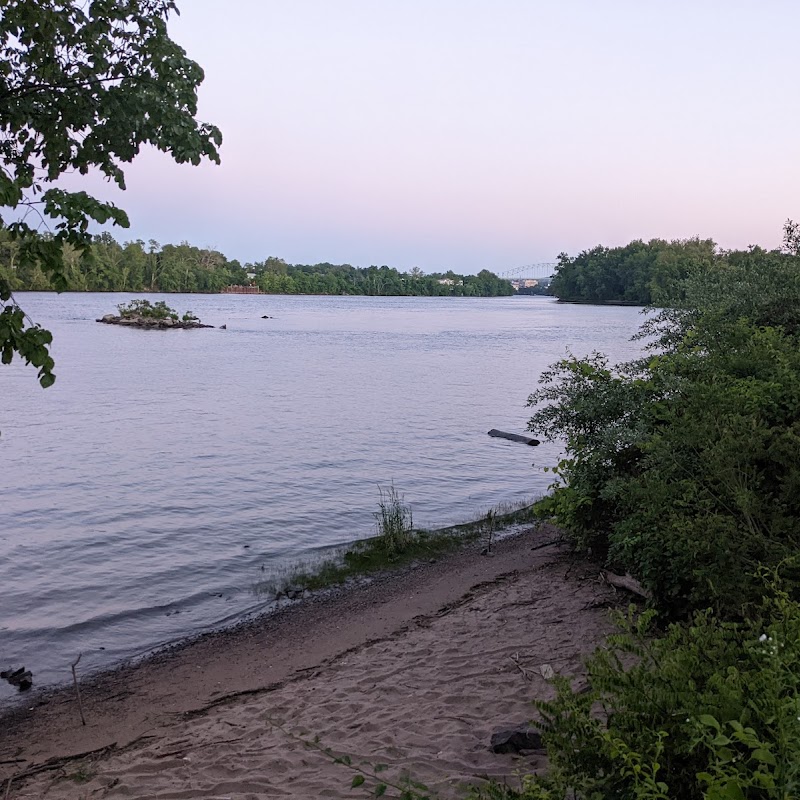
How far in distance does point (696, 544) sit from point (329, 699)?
12.1ft

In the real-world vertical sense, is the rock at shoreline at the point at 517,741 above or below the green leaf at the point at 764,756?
below

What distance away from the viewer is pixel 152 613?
9883 millimetres

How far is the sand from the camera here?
5465 mm

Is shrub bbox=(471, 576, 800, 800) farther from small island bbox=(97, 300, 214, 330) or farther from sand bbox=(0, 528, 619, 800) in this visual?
small island bbox=(97, 300, 214, 330)

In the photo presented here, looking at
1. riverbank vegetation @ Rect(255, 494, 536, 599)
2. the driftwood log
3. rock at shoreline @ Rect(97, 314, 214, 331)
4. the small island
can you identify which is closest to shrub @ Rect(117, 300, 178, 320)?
the small island

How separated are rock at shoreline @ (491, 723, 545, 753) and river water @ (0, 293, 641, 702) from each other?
501cm

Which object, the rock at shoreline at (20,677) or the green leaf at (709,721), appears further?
the rock at shoreline at (20,677)

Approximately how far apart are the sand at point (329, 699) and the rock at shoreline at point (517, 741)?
0.28 feet

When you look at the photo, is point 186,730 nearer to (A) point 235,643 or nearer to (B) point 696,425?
(A) point 235,643

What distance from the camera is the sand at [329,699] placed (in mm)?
5465

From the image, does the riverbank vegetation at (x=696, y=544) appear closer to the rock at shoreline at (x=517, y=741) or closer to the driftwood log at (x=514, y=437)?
the rock at shoreline at (x=517, y=741)

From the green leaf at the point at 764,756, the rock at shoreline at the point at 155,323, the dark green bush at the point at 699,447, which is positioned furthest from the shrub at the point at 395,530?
the rock at shoreline at the point at 155,323

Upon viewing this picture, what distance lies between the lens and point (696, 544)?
193 inches

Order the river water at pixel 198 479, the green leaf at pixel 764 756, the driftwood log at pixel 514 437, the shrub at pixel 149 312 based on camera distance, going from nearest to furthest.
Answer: the green leaf at pixel 764 756
the river water at pixel 198 479
the driftwood log at pixel 514 437
the shrub at pixel 149 312
